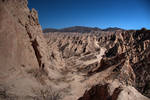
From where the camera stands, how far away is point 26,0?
1186 centimetres

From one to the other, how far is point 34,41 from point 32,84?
416cm

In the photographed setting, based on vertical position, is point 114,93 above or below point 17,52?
below

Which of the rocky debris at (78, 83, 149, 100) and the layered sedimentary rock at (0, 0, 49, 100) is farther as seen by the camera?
the layered sedimentary rock at (0, 0, 49, 100)

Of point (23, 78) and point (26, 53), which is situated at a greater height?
point (26, 53)

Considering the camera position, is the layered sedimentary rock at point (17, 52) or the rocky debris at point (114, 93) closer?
the rocky debris at point (114, 93)

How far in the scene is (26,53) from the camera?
9594 millimetres

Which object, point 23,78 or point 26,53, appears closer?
point 23,78

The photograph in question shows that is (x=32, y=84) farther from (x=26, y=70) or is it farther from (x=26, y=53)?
(x=26, y=53)

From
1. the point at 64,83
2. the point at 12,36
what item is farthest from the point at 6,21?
the point at 64,83

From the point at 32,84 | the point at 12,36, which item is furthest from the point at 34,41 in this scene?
the point at 32,84

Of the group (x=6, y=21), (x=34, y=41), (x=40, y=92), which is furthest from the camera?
(x=34, y=41)

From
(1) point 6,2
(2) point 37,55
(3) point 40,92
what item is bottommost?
(3) point 40,92

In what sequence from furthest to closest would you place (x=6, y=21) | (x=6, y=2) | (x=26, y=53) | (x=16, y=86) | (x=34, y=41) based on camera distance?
(x=34, y=41) → (x=26, y=53) → (x=6, y=2) → (x=6, y=21) → (x=16, y=86)

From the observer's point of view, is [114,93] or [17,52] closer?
[114,93]
